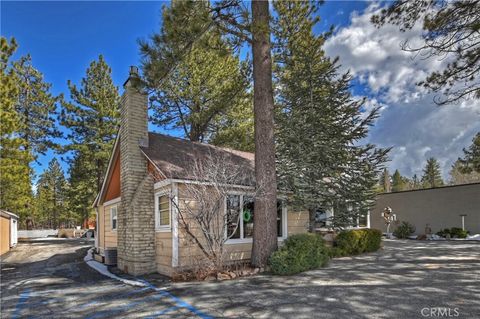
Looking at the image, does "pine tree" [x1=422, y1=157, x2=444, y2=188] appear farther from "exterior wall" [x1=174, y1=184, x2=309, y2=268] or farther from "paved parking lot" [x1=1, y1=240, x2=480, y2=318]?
"paved parking lot" [x1=1, y1=240, x2=480, y2=318]

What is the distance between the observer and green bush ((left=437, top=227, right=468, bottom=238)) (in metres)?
17.8

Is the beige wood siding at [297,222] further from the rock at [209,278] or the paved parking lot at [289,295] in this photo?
the rock at [209,278]

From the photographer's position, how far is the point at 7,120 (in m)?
16.6

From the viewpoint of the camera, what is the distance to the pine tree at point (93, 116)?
26.9 meters

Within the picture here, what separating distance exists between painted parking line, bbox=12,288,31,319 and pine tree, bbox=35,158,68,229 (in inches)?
1585

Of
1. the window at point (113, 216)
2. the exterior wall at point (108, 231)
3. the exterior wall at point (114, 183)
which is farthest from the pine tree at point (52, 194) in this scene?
the window at point (113, 216)

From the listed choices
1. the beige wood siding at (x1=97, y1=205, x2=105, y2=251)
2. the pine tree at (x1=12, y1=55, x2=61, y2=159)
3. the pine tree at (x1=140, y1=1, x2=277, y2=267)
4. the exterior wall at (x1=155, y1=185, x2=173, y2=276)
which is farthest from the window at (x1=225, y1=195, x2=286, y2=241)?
the pine tree at (x1=12, y1=55, x2=61, y2=159)

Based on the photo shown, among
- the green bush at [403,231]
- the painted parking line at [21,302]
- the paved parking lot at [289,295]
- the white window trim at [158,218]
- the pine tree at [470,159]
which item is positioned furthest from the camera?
the green bush at [403,231]

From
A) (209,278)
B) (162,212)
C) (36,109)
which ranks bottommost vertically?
(209,278)

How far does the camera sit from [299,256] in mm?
8328

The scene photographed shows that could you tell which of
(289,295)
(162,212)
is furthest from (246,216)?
(289,295)

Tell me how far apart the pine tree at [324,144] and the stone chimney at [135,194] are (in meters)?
4.93

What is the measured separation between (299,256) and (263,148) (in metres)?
3.16

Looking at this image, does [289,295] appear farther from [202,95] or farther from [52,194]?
[52,194]
